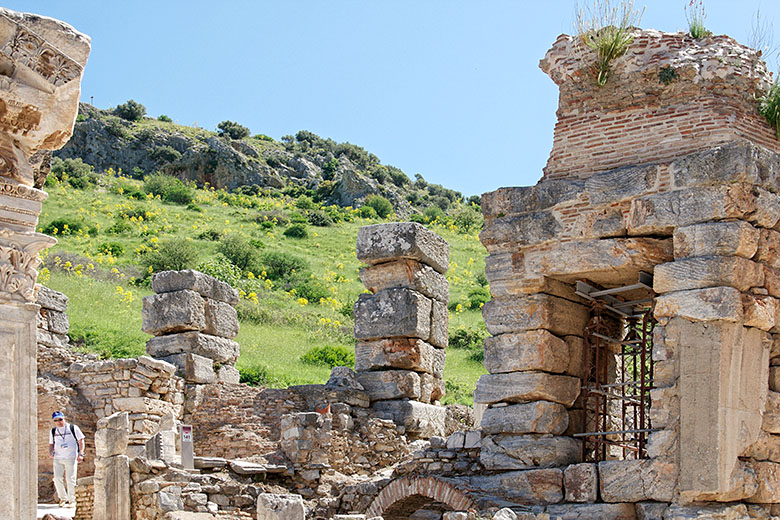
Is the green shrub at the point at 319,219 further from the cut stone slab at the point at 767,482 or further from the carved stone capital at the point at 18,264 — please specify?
the carved stone capital at the point at 18,264

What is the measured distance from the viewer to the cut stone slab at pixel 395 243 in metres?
14.8

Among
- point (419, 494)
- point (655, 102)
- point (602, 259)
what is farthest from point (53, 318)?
point (655, 102)

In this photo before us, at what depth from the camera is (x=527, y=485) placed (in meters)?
10.9

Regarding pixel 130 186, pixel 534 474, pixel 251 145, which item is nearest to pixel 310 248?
pixel 130 186

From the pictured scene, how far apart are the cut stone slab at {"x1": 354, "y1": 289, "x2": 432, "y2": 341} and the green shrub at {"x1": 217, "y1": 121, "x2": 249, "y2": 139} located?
182 ft

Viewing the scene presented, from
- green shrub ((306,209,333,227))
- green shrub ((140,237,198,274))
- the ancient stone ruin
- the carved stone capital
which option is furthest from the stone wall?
green shrub ((306,209,333,227))

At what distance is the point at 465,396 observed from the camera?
23109mm

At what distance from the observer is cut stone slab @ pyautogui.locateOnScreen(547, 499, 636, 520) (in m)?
10.1

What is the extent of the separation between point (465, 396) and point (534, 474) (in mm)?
12303

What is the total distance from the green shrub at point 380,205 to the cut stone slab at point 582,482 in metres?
41.9

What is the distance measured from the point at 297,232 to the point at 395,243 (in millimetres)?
29963

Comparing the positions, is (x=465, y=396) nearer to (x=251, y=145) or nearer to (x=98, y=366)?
(x=98, y=366)

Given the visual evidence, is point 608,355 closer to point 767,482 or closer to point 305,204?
point 767,482

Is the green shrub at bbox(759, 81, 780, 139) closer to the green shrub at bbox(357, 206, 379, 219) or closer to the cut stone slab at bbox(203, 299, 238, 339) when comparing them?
the cut stone slab at bbox(203, 299, 238, 339)
